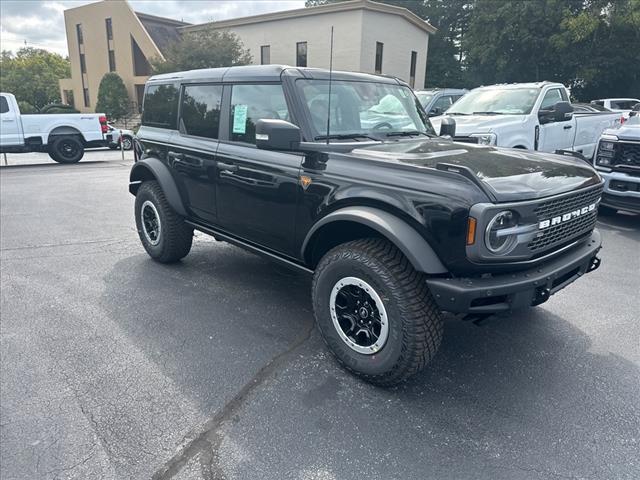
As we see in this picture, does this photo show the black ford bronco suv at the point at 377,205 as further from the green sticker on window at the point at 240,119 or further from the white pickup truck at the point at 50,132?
the white pickup truck at the point at 50,132

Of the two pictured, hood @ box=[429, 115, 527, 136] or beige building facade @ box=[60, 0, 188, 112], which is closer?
hood @ box=[429, 115, 527, 136]

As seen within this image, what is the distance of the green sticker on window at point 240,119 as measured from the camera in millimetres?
3929

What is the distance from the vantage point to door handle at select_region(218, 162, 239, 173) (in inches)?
154

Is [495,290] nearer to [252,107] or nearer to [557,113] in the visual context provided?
[252,107]

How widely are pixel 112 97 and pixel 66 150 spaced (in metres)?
20.7

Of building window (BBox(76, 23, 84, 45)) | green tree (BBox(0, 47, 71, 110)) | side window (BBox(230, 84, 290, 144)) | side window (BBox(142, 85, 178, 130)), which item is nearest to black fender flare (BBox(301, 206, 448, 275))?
side window (BBox(230, 84, 290, 144))

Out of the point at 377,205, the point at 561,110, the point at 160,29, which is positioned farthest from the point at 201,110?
the point at 160,29

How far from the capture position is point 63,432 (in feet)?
8.41

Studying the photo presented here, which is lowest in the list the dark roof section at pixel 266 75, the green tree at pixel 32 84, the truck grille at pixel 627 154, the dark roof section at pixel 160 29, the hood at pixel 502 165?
the truck grille at pixel 627 154

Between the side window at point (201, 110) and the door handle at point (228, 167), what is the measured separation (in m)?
0.33

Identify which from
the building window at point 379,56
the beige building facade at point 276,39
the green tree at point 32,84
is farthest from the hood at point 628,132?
the green tree at point 32,84

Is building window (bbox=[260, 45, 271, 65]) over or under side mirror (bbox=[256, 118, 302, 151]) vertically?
over

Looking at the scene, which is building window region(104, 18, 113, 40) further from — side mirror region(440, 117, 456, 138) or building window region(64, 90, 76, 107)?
side mirror region(440, 117, 456, 138)

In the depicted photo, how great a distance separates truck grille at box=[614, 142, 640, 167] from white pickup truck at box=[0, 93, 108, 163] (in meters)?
14.1
